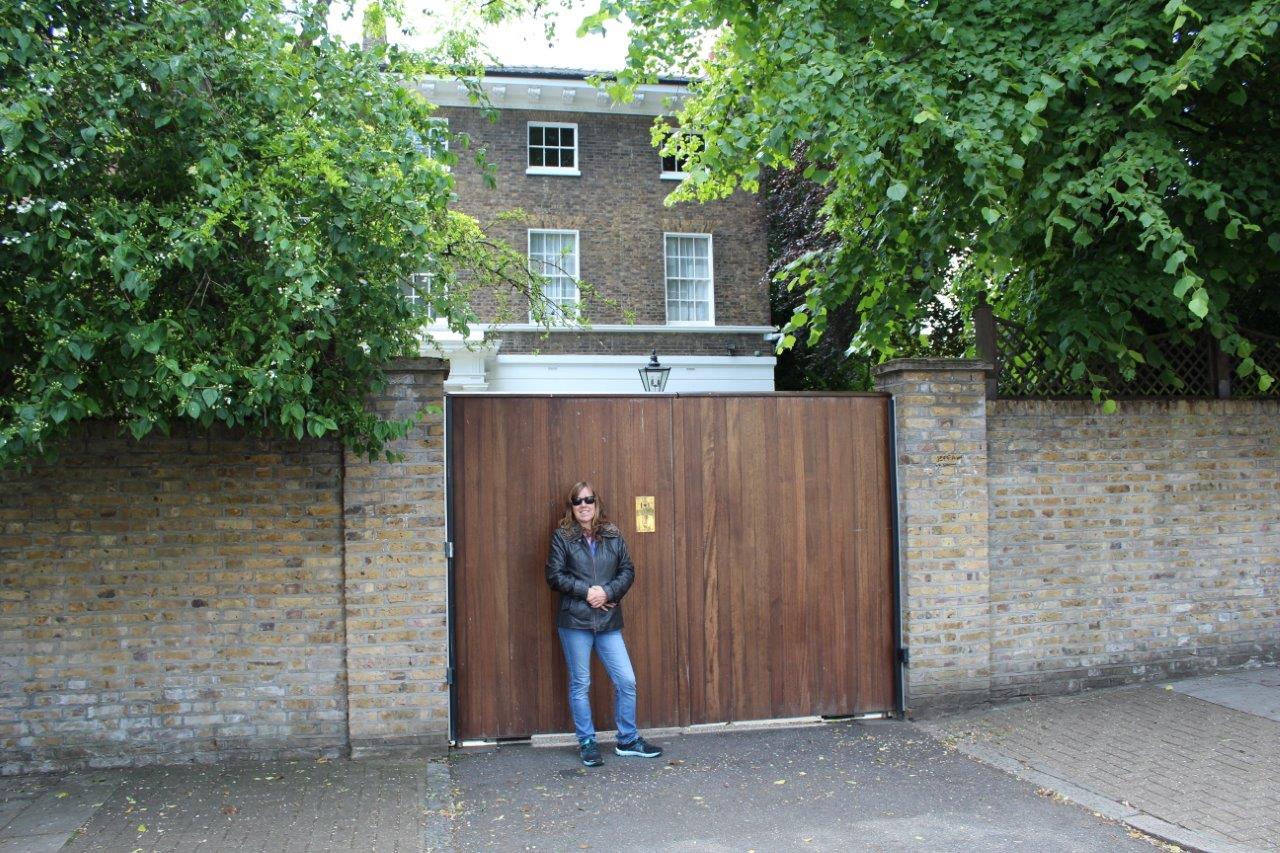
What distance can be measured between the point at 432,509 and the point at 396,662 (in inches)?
38.6

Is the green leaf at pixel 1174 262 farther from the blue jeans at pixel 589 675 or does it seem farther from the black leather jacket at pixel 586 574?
the blue jeans at pixel 589 675

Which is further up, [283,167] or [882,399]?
[283,167]

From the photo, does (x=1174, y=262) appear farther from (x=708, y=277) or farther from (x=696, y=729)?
(x=708, y=277)

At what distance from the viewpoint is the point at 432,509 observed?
640 centimetres

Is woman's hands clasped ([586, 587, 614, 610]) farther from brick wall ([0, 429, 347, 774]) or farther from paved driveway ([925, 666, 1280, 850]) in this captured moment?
paved driveway ([925, 666, 1280, 850])

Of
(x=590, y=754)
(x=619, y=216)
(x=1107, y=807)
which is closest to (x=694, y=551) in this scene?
(x=590, y=754)

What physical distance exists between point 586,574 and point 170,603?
2.55 metres

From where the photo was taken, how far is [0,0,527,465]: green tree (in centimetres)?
476

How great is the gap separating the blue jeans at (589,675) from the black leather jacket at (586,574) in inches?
3.3

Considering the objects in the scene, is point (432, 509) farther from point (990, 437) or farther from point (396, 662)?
point (990, 437)

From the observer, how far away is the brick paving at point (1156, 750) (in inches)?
202

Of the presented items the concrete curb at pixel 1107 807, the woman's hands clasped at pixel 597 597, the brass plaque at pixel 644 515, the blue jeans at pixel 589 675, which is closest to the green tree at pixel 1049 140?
the brass plaque at pixel 644 515

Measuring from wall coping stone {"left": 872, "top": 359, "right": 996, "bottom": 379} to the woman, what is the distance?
238 centimetres

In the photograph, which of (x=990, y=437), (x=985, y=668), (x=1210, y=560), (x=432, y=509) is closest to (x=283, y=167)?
(x=432, y=509)
